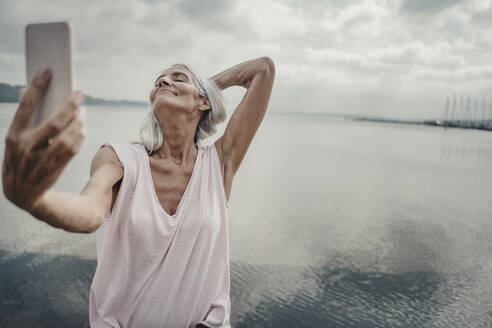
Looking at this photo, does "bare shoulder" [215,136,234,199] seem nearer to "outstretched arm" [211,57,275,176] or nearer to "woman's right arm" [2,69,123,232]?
"outstretched arm" [211,57,275,176]

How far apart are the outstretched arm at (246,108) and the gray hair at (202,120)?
15 centimetres

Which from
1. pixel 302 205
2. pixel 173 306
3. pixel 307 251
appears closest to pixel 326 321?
pixel 307 251

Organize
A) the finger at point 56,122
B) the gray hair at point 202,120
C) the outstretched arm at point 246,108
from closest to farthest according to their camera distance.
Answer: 1. the finger at point 56,122
2. the gray hair at point 202,120
3. the outstretched arm at point 246,108

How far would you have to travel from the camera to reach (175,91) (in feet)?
7.59

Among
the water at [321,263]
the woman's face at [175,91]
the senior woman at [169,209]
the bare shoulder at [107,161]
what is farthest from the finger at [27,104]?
the water at [321,263]

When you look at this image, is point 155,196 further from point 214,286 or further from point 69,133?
point 69,133

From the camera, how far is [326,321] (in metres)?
3.85

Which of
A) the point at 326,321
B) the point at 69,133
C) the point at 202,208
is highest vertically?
the point at 69,133

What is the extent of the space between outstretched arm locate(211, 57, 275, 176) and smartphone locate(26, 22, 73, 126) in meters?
1.46

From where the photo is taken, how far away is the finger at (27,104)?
1026 millimetres

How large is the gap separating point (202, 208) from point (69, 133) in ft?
3.93

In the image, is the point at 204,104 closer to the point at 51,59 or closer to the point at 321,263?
the point at 51,59

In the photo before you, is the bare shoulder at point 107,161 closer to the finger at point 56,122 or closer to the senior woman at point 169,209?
the senior woman at point 169,209

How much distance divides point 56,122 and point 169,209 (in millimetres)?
1250
